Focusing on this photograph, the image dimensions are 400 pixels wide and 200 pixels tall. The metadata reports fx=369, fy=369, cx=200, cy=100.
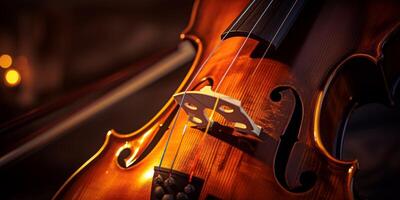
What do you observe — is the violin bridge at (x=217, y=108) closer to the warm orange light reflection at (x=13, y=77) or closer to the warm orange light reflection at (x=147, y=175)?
the warm orange light reflection at (x=147, y=175)

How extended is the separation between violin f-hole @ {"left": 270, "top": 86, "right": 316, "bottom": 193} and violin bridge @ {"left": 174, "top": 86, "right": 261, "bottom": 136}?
57 millimetres

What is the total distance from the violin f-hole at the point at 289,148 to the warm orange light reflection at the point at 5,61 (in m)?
1.07

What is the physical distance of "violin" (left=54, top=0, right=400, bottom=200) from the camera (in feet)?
1.96

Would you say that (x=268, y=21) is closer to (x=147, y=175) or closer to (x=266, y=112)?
(x=266, y=112)

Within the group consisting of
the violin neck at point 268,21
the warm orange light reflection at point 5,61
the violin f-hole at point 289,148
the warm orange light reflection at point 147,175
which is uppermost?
the warm orange light reflection at point 5,61

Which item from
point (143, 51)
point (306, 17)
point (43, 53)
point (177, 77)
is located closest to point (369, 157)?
point (306, 17)

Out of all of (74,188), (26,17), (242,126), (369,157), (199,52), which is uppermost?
(26,17)

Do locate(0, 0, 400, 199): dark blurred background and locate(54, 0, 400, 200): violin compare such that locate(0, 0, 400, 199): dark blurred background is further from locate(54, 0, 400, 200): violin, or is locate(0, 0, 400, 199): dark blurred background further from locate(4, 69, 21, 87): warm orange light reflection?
locate(54, 0, 400, 200): violin

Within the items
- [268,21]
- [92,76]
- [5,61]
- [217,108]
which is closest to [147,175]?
[217,108]

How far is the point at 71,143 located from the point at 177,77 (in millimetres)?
434

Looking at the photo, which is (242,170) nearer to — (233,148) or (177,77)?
(233,148)

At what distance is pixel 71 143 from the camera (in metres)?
1.05

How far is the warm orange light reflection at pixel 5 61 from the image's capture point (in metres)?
1.34

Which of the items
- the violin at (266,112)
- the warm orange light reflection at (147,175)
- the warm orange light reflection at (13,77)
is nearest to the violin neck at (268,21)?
the violin at (266,112)
